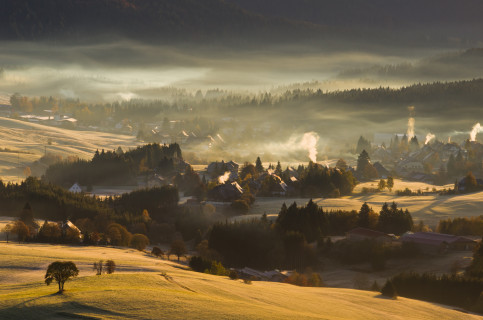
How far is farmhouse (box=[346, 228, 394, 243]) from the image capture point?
161 metres

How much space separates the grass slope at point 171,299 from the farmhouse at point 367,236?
166ft

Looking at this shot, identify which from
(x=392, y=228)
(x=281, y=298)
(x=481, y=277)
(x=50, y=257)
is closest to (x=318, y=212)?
(x=392, y=228)

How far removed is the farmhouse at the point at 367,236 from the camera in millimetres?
161375

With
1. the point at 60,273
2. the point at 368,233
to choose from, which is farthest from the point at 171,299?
the point at 368,233

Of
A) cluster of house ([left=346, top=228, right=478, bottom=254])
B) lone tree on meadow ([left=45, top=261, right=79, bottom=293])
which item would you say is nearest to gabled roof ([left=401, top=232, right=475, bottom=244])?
cluster of house ([left=346, top=228, right=478, bottom=254])

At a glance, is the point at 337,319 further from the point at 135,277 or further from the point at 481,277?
the point at 481,277

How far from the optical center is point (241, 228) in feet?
547

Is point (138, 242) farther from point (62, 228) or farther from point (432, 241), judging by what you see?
point (432, 241)

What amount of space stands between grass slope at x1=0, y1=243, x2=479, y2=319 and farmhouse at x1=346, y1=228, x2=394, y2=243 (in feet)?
166

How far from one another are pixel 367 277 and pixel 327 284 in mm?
8651

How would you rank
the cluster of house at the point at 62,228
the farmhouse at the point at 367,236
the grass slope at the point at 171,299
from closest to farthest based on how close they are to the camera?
the grass slope at the point at 171,299 < the farmhouse at the point at 367,236 < the cluster of house at the point at 62,228

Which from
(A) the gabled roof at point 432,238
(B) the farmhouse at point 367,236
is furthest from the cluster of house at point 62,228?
(A) the gabled roof at point 432,238

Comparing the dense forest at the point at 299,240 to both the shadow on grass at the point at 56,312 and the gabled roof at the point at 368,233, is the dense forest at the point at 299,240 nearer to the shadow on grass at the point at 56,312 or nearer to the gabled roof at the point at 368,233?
the gabled roof at the point at 368,233

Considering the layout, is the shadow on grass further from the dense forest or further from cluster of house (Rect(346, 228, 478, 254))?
cluster of house (Rect(346, 228, 478, 254))
